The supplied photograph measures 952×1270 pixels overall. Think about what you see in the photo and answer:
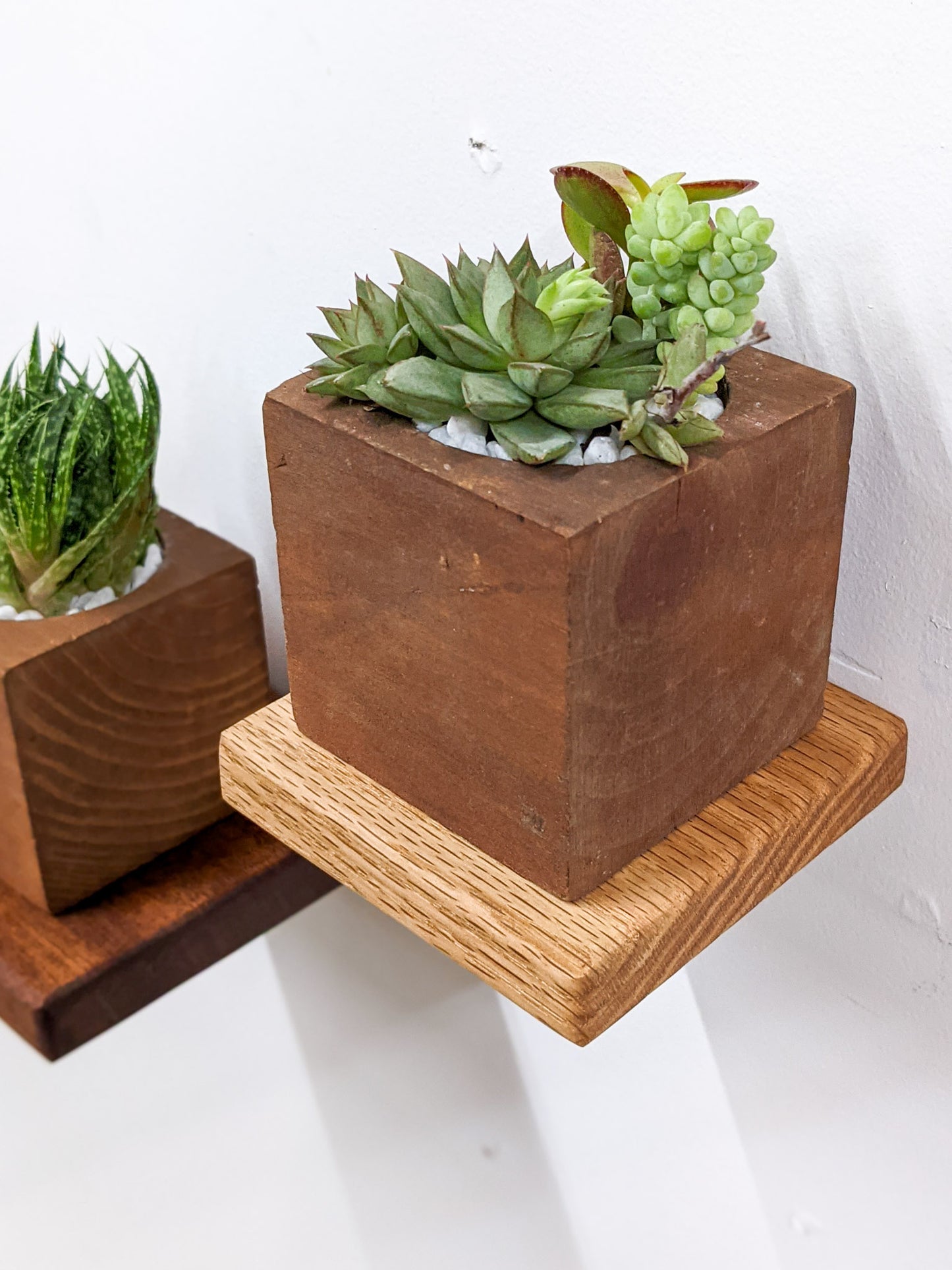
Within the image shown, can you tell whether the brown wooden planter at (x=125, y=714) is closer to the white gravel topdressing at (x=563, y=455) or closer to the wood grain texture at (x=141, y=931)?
the wood grain texture at (x=141, y=931)

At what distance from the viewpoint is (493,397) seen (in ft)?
1.20

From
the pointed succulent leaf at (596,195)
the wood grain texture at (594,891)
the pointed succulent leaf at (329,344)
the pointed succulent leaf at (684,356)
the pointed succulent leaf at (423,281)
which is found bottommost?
the wood grain texture at (594,891)

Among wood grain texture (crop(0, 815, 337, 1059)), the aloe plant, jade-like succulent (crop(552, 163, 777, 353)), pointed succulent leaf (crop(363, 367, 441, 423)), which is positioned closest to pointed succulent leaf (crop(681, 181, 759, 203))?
jade-like succulent (crop(552, 163, 777, 353))

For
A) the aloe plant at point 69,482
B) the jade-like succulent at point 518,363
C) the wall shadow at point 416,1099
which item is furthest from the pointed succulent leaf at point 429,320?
the wall shadow at point 416,1099

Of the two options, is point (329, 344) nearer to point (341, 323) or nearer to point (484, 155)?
point (341, 323)

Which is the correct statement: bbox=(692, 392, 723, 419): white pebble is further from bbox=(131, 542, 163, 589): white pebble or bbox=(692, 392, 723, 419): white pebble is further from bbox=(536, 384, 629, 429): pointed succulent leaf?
bbox=(131, 542, 163, 589): white pebble

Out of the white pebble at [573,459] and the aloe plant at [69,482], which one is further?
the aloe plant at [69,482]

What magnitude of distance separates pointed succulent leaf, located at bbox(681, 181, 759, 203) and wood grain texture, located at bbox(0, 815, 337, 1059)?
17.0 inches

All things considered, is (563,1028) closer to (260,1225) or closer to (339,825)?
(339,825)

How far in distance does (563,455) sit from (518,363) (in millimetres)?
30

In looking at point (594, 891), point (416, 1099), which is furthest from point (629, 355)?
point (416, 1099)

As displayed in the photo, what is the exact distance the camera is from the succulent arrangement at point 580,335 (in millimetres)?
366

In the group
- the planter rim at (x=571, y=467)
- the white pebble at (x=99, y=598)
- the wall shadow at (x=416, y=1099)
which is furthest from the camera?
the wall shadow at (x=416, y=1099)

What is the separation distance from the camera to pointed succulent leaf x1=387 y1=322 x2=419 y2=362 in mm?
396
